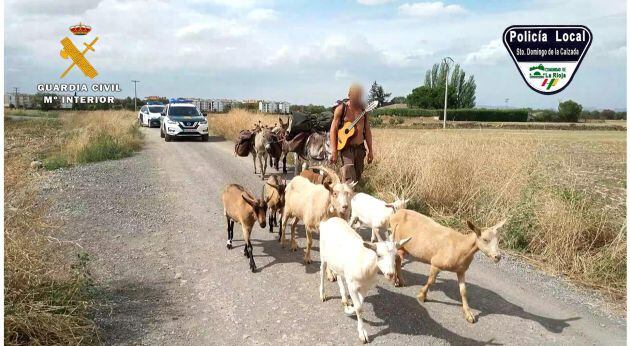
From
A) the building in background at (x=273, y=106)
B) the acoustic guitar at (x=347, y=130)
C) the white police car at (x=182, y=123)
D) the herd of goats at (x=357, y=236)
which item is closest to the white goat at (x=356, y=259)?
the herd of goats at (x=357, y=236)

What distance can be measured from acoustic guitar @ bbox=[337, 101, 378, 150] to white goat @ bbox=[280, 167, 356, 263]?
904 mm

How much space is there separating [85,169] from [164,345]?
10643 millimetres

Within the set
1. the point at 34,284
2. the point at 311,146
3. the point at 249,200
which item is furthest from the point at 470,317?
the point at 311,146

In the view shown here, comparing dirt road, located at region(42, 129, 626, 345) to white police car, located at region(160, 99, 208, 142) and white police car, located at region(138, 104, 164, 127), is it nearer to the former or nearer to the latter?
white police car, located at region(160, 99, 208, 142)

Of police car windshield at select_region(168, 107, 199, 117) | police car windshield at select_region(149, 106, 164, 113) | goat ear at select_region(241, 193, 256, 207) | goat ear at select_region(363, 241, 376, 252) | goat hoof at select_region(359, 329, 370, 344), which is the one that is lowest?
goat hoof at select_region(359, 329, 370, 344)

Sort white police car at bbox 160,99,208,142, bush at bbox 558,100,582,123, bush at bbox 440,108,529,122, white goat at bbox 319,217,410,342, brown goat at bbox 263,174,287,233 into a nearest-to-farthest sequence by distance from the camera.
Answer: white goat at bbox 319,217,410,342, brown goat at bbox 263,174,287,233, white police car at bbox 160,99,208,142, bush at bbox 558,100,582,123, bush at bbox 440,108,529,122

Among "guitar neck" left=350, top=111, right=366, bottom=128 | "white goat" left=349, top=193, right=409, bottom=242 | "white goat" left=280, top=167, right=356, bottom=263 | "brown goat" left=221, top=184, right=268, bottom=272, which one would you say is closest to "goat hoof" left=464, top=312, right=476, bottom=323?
"white goat" left=349, top=193, right=409, bottom=242

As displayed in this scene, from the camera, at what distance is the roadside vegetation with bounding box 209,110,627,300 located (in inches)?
279

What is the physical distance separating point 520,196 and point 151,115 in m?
26.7

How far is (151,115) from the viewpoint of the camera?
99.7ft

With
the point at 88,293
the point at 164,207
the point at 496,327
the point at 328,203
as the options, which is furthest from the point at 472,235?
the point at 164,207

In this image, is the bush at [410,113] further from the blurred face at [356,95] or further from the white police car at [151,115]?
the blurred face at [356,95]

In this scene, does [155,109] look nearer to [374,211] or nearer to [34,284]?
[374,211]

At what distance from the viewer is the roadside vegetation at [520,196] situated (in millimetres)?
7090
